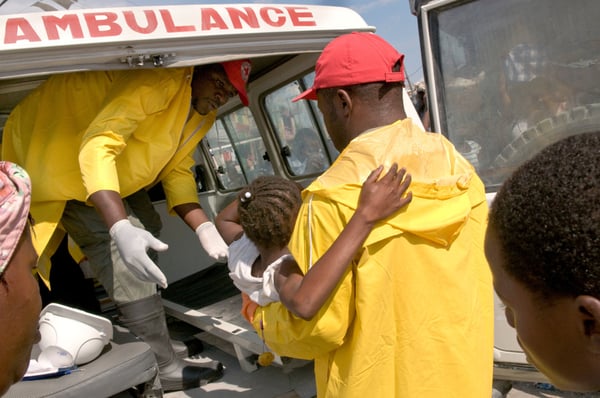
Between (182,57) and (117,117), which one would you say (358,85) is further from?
(117,117)

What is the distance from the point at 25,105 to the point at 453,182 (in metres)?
2.60

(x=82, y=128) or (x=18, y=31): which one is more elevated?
(x=18, y=31)

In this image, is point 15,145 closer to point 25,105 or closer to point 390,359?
point 25,105

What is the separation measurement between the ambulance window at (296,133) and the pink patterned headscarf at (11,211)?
3.12 m

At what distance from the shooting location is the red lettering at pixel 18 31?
7.30ft

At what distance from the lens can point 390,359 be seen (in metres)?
1.41

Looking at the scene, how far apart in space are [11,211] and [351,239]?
74cm

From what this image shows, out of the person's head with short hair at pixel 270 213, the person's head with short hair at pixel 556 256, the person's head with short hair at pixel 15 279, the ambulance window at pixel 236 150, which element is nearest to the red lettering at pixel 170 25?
the person's head with short hair at pixel 270 213

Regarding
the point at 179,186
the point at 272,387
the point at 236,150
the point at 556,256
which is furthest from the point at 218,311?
the point at 556,256

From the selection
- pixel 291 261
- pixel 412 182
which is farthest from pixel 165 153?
pixel 412 182

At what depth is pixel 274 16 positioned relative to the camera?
9.21 feet

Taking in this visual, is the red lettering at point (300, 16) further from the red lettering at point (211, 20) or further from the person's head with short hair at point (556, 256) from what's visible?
the person's head with short hair at point (556, 256)

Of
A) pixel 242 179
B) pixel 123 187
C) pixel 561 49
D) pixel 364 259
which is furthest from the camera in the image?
pixel 242 179

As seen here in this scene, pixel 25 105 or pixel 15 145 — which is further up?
pixel 25 105
